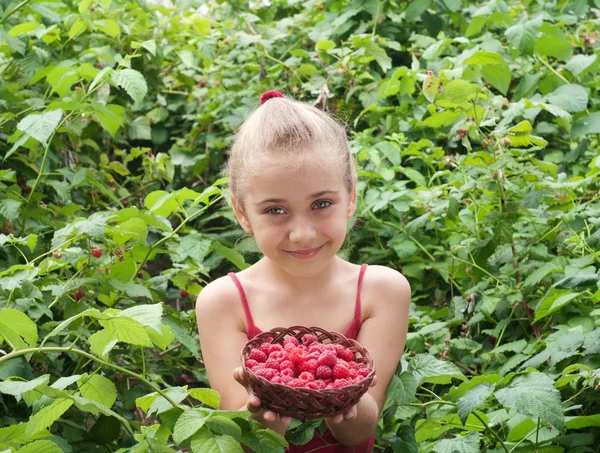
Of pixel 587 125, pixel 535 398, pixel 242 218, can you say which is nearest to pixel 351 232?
pixel 587 125

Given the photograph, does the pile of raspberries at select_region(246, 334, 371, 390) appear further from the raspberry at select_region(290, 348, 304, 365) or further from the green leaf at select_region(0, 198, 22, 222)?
the green leaf at select_region(0, 198, 22, 222)

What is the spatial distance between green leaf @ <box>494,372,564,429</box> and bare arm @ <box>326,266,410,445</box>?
0.97 feet

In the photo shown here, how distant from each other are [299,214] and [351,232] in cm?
147

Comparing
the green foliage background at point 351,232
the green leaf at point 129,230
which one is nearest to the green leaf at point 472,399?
the green foliage background at point 351,232

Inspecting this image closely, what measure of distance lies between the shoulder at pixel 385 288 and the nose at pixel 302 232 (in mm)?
266

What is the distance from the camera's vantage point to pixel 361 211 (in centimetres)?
340

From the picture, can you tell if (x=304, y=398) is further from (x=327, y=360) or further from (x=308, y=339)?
(x=308, y=339)

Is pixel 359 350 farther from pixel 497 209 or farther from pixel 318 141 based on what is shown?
pixel 497 209

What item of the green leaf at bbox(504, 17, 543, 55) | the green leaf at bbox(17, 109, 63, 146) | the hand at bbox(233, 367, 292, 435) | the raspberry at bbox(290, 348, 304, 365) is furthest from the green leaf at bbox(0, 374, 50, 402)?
the green leaf at bbox(504, 17, 543, 55)

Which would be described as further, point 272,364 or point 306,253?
point 306,253

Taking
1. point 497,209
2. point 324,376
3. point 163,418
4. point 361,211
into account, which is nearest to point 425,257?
point 361,211

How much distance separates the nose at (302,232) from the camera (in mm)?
2080

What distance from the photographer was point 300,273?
2.16 m

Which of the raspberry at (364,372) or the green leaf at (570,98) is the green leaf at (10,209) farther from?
the green leaf at (570,98)
